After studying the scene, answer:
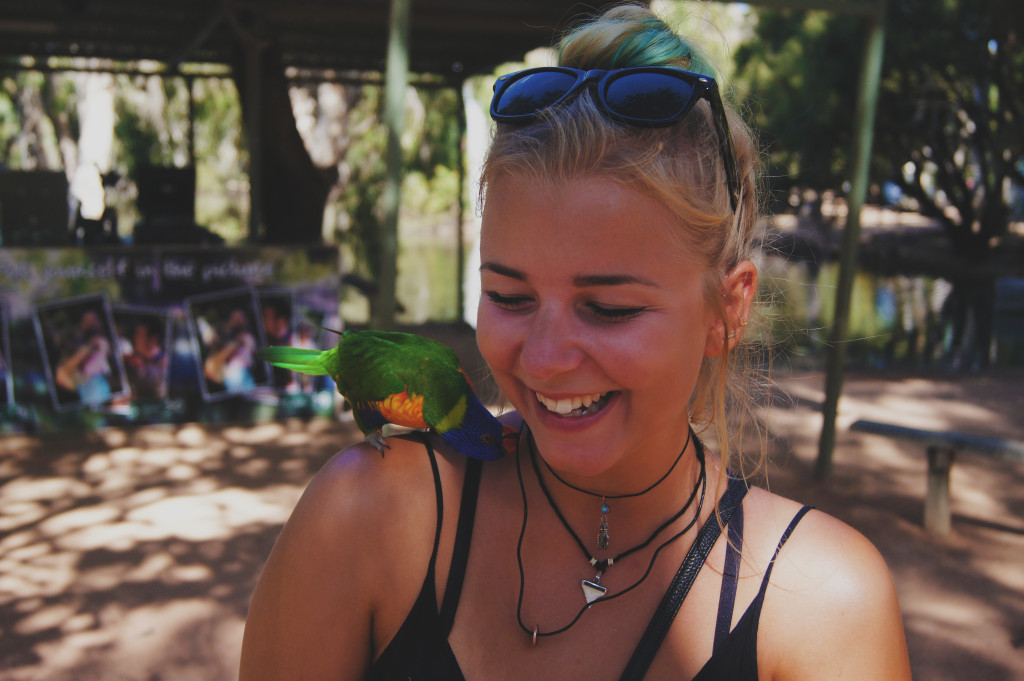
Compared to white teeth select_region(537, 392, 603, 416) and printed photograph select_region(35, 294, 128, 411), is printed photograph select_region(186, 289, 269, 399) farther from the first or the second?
white teeth select_region(537, 392, 603, 416)

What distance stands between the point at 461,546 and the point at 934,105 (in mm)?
19661

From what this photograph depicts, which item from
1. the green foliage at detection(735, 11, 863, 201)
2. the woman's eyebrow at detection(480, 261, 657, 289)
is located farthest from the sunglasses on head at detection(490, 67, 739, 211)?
the green foliage at detection(735, 11, 863, 201)

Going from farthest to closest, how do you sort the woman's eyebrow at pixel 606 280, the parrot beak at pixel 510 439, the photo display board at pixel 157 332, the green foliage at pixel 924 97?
1. the green foliage at pixel 924 97
2. the photo display board at pixel 157 332
3. the parrot beak at pixel 510 439
4. the woman's eyebrow at pixel 606 280

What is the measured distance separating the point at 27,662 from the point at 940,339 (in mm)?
11573

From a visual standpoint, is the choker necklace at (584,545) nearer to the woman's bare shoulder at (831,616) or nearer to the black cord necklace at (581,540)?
the black cord necklace at (581,540)

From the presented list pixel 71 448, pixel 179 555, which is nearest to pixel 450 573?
pixel 179 555

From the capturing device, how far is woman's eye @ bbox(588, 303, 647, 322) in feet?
3.55

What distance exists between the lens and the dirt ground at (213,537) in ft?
10.6

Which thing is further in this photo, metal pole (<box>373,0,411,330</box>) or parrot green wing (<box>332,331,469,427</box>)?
metal pole (<box>373,0,411,330</box>)

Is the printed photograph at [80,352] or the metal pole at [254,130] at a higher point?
the metal pole at [254,130]

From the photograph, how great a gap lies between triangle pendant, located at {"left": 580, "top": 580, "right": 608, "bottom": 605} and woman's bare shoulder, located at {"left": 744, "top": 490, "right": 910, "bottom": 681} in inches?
10.2

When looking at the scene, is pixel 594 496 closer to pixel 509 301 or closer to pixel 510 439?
pixel 510 439

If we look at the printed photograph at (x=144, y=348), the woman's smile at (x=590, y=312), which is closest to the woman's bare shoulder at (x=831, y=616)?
the woman's smile at (x=590, y=312)

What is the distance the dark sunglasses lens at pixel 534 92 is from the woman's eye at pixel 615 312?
14.1 inches
